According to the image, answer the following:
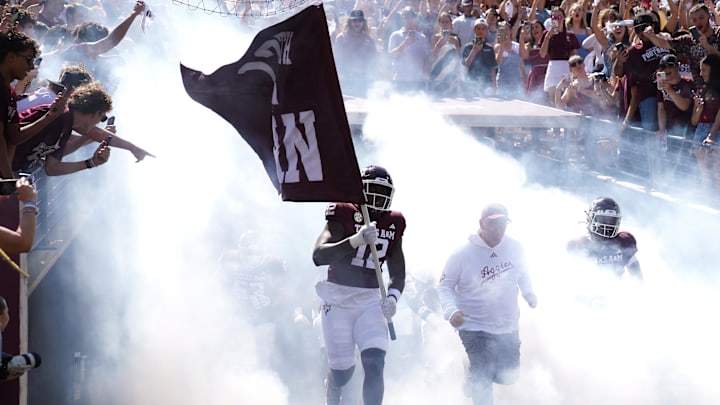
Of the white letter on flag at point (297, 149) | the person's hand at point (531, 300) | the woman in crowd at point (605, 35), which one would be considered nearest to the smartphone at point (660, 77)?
the woman in crowd at point (605, 35)

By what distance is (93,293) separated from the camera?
8.73 meters

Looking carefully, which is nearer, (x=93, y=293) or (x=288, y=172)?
(x=288, y=172)

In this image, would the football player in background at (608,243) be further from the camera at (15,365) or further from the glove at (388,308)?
the camera at (15,365)

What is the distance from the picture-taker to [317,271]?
1027 centimetres

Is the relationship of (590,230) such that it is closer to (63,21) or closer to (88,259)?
(88,259)

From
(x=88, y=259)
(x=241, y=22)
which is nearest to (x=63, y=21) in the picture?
(x=241, y=22)

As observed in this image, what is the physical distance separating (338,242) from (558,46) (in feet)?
23.6

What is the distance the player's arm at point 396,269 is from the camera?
6.54 metres

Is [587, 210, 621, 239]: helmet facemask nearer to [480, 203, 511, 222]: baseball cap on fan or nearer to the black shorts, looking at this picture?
[480, 203, 511, 222]: baseball cap on fan

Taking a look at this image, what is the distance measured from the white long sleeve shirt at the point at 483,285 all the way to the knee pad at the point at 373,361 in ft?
2.60

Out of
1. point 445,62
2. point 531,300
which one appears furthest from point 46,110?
point 445,62

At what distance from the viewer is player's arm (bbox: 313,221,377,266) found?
584 cm

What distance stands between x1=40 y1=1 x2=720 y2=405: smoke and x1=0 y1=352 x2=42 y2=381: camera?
3075 mm

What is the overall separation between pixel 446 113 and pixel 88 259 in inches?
185
